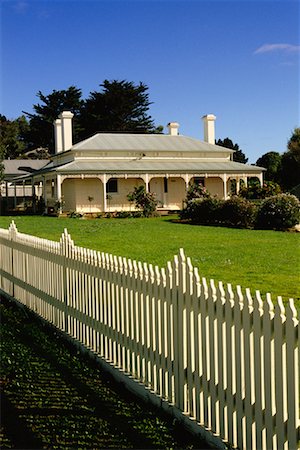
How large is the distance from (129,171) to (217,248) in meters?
21.2

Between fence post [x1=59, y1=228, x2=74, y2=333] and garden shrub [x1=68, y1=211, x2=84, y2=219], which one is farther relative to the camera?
garden shrub [x1=68, y1=211, x2=84, y2=219]

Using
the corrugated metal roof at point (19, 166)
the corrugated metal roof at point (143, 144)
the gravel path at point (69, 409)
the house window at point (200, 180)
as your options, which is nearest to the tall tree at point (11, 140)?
the corrugated metal roof at point (19, 166)

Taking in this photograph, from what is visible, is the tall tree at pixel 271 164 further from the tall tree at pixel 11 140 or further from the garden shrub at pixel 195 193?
the tall tree at pixel 11 140

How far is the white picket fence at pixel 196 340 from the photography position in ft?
12.3

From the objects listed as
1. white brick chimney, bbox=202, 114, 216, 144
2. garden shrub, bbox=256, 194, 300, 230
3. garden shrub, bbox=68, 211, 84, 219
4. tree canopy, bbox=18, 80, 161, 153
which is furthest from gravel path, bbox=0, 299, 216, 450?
tree canopy, bbox=18, 80, 161, 153

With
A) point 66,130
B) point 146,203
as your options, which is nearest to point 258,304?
point 146,203

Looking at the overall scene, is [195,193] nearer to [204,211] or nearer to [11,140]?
[204,211]

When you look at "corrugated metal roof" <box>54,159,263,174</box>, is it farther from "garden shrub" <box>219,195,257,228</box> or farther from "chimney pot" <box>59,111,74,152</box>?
"garden shrub" <box>219,195,257,228</box>

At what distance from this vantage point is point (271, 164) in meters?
65.4

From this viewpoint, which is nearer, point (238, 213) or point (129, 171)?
point (238, 213)

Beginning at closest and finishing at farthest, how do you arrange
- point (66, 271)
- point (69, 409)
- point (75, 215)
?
point (69, 409) → point (66, 271) → point (75, 215)

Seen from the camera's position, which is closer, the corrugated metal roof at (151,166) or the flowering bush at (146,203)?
the flowering bush at (146,203)

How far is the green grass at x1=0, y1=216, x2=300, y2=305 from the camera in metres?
11.8

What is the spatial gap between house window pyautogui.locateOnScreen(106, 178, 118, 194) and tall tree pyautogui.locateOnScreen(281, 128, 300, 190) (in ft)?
75.4
